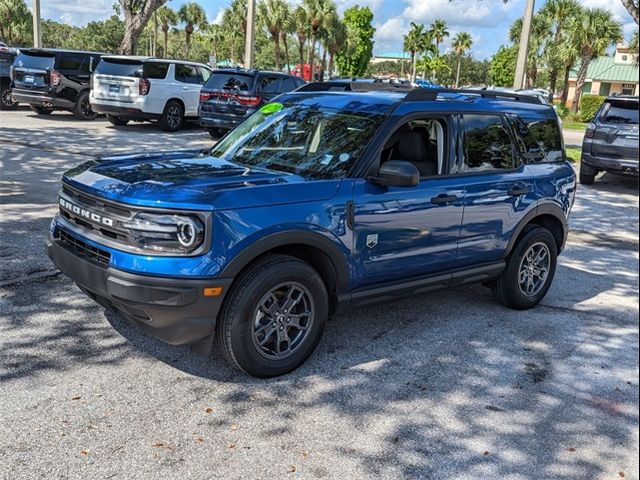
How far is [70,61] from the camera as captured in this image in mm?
16984

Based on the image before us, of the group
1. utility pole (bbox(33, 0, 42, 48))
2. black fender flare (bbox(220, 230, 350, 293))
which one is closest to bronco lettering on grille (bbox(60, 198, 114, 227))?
black fender flare (bbox(220, 230, 350, 293))

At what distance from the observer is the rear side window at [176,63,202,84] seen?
16.8 meters

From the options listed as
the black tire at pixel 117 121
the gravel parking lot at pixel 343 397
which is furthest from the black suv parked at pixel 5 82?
the gravel parking lot at pixel 343 397

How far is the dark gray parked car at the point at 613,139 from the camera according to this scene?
481 inches

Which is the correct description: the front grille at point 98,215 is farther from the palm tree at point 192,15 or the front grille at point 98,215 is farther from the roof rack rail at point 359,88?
the palm tree at point 192,15

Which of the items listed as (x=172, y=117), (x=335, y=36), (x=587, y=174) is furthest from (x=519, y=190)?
(x=335, y=36)

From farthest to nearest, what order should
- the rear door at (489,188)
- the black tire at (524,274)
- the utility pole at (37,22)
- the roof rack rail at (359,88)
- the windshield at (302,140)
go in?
the utility pole at (37,22)
the roof rack rail at (359,88)
the black tire at (524,274)
the rear door at (489,188)
the windshield at (302,140)

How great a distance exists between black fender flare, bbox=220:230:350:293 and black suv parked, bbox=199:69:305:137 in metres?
11.4

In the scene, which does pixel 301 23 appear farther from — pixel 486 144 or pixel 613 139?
pixel 486 144

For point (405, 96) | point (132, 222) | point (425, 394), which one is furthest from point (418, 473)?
point (405, 96)

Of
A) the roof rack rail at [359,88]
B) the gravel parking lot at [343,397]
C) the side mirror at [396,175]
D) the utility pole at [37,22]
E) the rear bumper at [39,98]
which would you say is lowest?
the gravel parking lot at [343,397]

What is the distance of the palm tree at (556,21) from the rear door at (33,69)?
123 feet

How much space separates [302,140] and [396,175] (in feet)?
2.94

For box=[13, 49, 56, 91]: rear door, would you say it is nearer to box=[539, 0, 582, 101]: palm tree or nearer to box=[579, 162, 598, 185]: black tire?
box=[579, 162, 598, 185]: black tire
